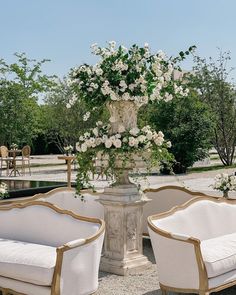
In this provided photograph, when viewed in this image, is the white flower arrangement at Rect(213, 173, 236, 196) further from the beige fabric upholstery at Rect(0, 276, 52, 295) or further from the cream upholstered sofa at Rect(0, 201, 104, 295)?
the beige fabric upholstery at Rect(0, 276, 52, 295)

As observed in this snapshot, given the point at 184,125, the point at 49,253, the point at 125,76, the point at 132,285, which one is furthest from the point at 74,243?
the point at 184,125

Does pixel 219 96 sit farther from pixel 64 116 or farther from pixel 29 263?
pixel 29 263

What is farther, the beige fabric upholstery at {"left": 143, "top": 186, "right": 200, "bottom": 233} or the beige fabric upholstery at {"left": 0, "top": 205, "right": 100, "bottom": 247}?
the beige fabric upholstery at {"left": 143, "top": 186, "right": 200, "bottom": 233}

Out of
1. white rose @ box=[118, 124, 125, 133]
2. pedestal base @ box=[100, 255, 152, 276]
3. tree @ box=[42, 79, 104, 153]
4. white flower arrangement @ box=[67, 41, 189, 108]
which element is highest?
tree @ box=[42, 79, 104, 153]

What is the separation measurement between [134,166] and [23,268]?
178 centimetres

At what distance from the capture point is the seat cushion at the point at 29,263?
12.4ft

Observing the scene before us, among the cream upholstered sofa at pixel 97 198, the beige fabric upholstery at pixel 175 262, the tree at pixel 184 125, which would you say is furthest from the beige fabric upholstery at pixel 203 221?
the tree at pixel 184 125

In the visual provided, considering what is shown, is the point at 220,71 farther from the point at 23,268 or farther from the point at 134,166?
the point at 23,268

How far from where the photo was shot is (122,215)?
16.9 ft

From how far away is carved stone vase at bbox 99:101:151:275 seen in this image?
5172 mm

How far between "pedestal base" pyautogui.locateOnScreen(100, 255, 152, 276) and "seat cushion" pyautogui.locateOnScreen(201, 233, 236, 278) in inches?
39.6

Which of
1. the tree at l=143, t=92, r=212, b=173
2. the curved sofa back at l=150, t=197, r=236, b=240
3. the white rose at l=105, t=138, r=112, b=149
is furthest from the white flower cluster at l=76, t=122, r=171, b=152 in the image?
the tree at l=143, t=92, r=212, b=173

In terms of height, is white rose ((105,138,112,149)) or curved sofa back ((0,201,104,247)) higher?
white rose ((105,138,112,149))

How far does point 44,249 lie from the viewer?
4.26 meters
